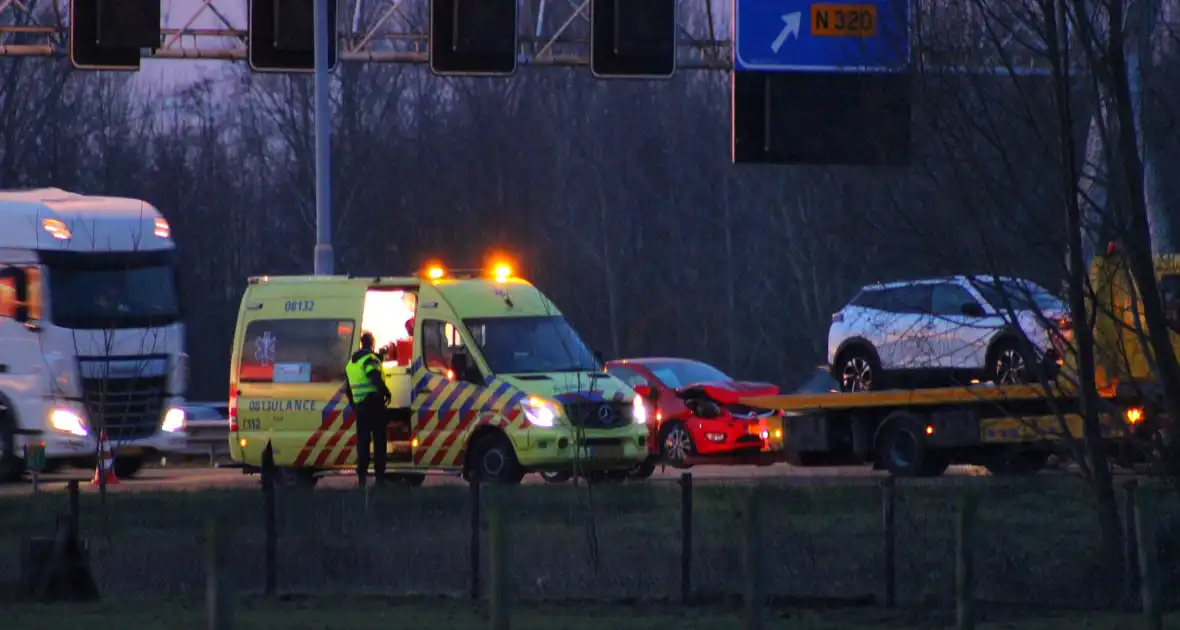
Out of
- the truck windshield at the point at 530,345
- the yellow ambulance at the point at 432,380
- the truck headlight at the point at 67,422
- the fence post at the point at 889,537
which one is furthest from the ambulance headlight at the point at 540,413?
the fence post at the point at 889,537

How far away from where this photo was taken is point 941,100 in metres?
12.3

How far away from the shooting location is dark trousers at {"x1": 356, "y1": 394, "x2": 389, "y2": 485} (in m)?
21.7

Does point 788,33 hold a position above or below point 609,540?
above

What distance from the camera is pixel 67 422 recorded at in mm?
25125

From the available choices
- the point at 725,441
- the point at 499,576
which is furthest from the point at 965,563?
the point at 725,441

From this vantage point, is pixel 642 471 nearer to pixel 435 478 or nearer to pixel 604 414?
pixel 604 414

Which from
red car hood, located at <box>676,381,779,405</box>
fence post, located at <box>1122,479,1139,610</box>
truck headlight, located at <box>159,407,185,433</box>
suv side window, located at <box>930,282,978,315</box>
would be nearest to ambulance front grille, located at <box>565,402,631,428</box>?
suv side window, located at <box>930,282,978,315</box>

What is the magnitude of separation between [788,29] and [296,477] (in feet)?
25.5

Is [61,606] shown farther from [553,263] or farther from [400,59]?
[553,263]

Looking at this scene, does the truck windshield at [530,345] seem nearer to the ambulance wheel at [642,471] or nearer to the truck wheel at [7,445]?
the ambulance wheel at [642,471]

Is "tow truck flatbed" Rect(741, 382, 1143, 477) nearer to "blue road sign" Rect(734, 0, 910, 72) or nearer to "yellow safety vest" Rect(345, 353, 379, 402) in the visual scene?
"blue road sign" Rect(734, 0, 910, 72)

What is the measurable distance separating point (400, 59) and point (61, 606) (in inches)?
517

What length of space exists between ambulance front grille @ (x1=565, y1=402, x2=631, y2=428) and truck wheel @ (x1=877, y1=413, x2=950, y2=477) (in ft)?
11.4

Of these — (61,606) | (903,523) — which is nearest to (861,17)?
(903,523)
